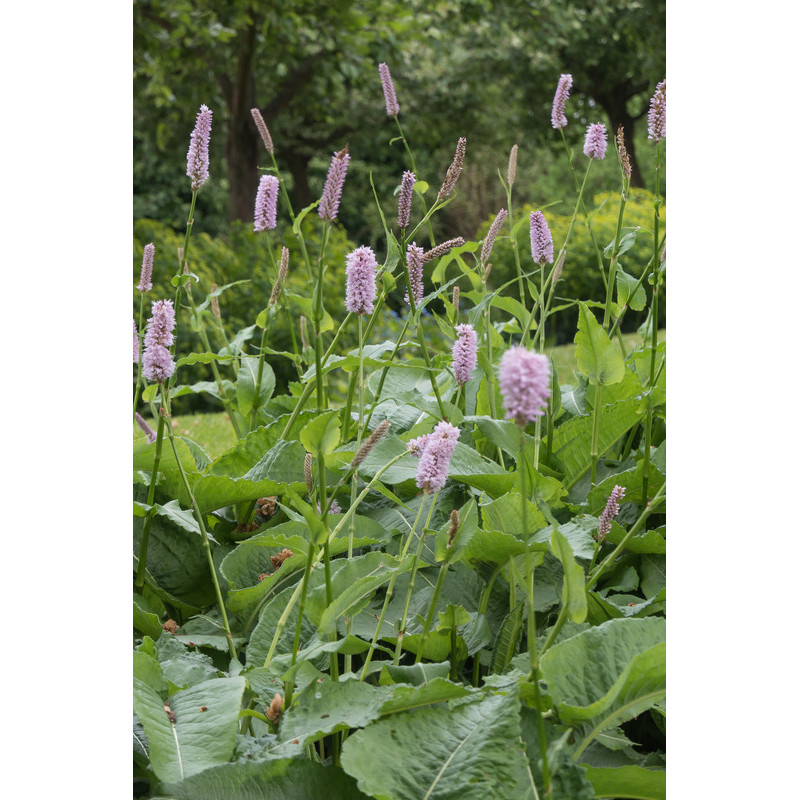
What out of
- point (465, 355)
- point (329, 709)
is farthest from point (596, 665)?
point (465, 355)

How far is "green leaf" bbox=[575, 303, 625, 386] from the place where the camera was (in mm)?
1282

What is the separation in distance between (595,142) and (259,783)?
103cm

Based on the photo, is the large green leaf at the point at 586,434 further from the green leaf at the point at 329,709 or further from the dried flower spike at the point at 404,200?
the green leaf at the point at 329,709

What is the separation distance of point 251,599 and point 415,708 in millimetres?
385

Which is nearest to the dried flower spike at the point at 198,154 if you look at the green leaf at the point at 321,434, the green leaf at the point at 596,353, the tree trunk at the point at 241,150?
the green leaf at the point at 321,434

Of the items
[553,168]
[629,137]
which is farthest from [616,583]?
[553,168]

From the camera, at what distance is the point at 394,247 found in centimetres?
113

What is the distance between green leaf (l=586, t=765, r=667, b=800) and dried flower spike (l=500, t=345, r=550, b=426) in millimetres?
421

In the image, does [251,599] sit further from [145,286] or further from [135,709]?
[145,286]

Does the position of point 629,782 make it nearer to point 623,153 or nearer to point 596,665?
point 596,665

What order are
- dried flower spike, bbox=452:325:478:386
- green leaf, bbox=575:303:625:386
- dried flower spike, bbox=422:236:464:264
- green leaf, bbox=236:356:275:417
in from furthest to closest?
green leaf, bbox=236:356:275:417 → green leaf, bbox=575:303:625:386 → dried flower spike, bbox=422:236:464:264 → dried flower spike, bbox=452:325:478:386

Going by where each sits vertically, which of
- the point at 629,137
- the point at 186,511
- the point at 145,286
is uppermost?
the point at 629,137

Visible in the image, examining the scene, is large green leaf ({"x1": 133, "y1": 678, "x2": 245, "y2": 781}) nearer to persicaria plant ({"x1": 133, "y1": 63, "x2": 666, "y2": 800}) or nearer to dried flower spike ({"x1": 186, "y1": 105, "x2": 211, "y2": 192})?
persicaria plant ({"x1": 133, "y1": 63, "x2": 666, "y2": 800})

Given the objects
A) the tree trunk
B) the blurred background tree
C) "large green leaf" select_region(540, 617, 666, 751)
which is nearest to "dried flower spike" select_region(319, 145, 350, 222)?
"large green leaf" select_region(540, 617, 666, 751)
